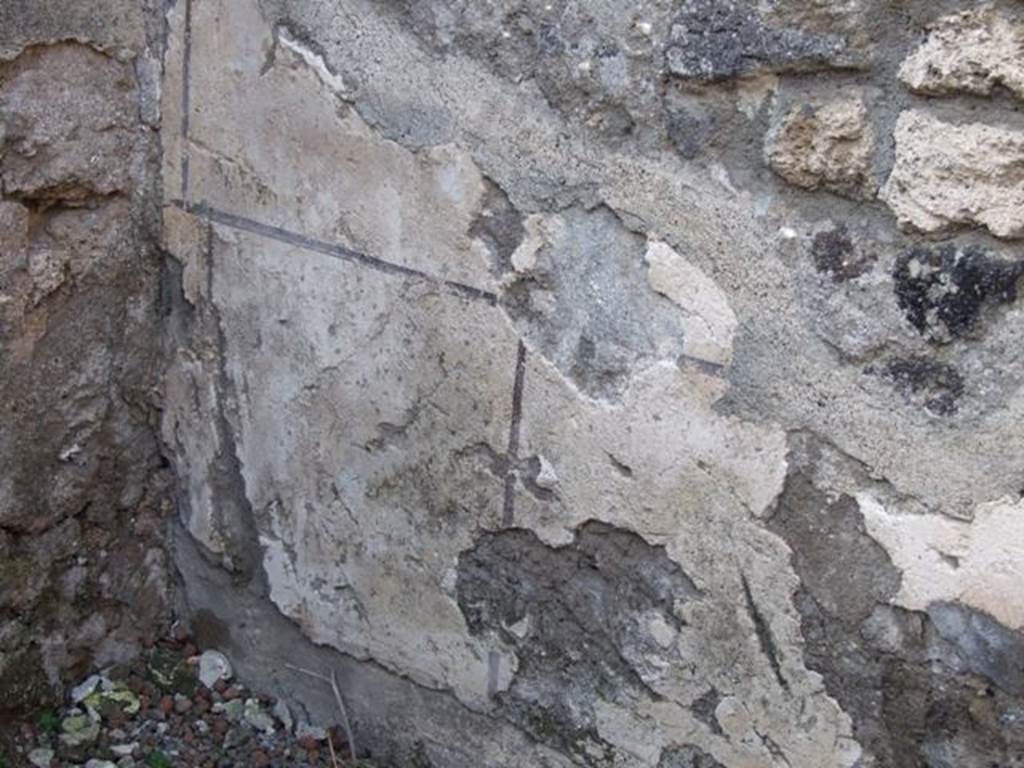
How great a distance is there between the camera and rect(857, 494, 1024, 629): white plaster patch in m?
1.55

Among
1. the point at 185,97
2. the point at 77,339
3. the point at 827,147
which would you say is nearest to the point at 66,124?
the point at 185,97

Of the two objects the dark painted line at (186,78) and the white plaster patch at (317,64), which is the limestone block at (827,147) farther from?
the dark painted line at (186,78)

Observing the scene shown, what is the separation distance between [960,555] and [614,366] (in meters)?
0.46

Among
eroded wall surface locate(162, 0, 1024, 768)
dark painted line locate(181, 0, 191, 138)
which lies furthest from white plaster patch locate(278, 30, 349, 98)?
dark painted line locate(181, 0, 191, 138)

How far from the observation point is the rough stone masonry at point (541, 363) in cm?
158

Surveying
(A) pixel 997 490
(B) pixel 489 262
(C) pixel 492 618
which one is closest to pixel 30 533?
(C) pixel 492 618

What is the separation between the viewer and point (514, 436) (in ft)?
6.38

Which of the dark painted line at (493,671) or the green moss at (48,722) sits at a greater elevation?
the dark painted line at (493,671)

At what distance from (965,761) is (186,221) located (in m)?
1.29

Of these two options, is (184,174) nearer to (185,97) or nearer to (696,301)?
(185,97)

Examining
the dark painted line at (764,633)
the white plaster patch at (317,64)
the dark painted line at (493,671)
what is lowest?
Result: the dark painted line at (493,671)

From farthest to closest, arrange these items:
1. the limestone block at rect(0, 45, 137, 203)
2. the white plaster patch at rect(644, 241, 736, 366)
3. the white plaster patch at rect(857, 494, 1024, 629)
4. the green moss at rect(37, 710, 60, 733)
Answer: the green moss at rect(37, 710, 60, 733) < the limestone block at rect(0, 45, 137, 203) < the white plaster patch at rect(644, 241, 736, 366) < the white plaster patch at rect(857, 494, 1024, 629)

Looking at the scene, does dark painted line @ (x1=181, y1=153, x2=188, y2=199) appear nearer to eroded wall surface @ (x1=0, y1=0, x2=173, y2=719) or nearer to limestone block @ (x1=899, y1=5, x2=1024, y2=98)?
eroded wall surface @ (x1=0, y1=0, x2=173, y2=719)

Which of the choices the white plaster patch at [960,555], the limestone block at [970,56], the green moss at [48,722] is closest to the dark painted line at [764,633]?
the white plaster patch at [960,555]
